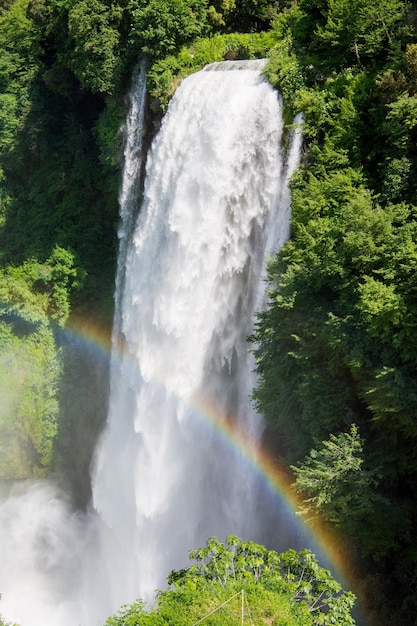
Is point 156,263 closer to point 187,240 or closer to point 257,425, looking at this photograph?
point 187,240

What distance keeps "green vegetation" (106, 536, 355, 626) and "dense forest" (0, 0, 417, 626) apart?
2107 mm

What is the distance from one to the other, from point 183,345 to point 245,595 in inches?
384

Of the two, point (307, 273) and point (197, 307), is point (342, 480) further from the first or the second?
point (197, 307)

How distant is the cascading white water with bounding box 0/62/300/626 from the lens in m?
14.3

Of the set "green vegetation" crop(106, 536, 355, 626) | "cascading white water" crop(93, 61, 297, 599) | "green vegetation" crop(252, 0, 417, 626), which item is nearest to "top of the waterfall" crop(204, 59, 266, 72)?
"cascading white water" crop(93, 61, 297, 599)

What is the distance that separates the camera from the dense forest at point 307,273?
9750mm

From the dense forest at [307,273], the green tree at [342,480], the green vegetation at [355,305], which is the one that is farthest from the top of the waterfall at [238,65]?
the green tree at [342,480]

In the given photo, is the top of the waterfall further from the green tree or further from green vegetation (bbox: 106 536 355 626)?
green vegetation (bbox: 106 536 355 626)

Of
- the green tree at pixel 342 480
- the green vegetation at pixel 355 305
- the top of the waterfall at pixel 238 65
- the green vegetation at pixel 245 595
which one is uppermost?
the top of the waterfall at pixel 238 65

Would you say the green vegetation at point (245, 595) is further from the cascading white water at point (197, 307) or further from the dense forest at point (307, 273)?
the cascading white water at point (197, 307)

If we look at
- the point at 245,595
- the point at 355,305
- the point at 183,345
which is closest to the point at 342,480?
the point at 355,305

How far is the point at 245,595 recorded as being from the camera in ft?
22.1

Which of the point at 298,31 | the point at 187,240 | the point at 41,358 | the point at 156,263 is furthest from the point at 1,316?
the point at 298,31

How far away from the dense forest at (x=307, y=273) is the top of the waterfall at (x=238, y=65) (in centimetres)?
73
